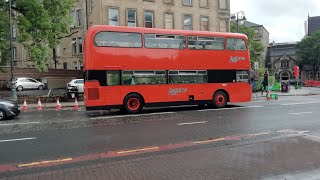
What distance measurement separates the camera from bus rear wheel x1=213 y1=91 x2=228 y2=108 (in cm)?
1847

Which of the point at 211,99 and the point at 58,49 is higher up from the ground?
the point at 58,49

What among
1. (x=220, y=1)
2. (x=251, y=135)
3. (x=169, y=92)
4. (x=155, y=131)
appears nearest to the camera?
(x=251, y=135)

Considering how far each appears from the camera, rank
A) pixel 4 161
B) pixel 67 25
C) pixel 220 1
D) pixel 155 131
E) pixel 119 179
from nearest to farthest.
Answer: pixel 119 179 < pixel 4 161 < pixel 155 131 < pixel 67 25 < pixel 220 1

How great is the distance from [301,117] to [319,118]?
2.28ft

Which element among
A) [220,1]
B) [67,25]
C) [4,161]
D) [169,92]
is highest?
[220,1]

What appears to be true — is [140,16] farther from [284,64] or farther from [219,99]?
[284,64]

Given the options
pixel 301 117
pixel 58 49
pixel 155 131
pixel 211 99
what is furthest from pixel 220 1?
pixel 155 131

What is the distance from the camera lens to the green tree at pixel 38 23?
24.2 metres

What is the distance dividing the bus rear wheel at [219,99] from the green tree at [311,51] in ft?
229

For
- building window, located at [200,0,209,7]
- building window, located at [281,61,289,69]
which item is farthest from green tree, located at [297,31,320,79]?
building window, located at [200,0,209,7]

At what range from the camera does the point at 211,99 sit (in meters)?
18.3

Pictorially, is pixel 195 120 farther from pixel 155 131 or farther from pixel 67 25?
pixel 67 25

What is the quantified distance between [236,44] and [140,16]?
912 inches

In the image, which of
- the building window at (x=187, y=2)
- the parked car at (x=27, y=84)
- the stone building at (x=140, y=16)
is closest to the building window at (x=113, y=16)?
the stone building at (x=140, y=16)
